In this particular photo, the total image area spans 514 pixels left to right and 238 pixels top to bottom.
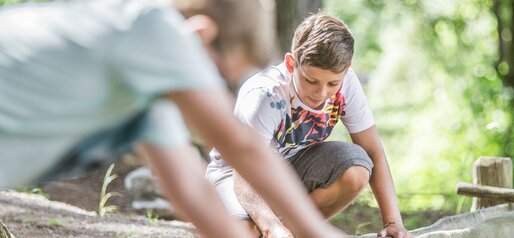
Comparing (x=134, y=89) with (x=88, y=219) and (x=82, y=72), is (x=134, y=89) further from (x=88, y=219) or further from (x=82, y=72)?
(x=88, y=219)

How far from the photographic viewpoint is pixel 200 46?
239 cm

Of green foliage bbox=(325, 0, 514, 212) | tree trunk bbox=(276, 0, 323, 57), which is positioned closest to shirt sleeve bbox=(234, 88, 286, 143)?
tree trunk bbox=(276, 0, 323, 57)

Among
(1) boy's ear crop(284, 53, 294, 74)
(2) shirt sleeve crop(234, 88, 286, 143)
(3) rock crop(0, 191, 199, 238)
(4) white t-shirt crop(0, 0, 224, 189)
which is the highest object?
(4) white t-shirt crop(0, 0, 224, 189)

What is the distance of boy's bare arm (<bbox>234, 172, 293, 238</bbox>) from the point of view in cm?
407

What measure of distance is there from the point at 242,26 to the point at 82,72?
373mm

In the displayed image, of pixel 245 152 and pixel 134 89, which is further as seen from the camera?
pixel 245 152

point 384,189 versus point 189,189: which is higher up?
point 189,189

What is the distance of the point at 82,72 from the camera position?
7.61 ft

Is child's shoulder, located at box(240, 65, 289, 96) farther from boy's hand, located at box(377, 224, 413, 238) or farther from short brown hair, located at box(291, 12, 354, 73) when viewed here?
boy's hand, located at box(377, 224, 413, 238)

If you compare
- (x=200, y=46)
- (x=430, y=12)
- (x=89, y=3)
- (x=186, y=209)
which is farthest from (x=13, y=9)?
(x=430, y=12)

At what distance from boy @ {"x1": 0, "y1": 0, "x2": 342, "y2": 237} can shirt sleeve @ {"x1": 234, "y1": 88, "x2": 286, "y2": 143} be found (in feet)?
5.66

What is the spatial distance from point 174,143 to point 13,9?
0.52 metres

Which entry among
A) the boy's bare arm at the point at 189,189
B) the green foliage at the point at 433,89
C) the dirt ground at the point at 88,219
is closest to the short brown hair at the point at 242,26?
the boy's bare arm at the point at 189,189

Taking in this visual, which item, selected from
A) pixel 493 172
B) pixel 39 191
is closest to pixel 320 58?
pixel 493 172
